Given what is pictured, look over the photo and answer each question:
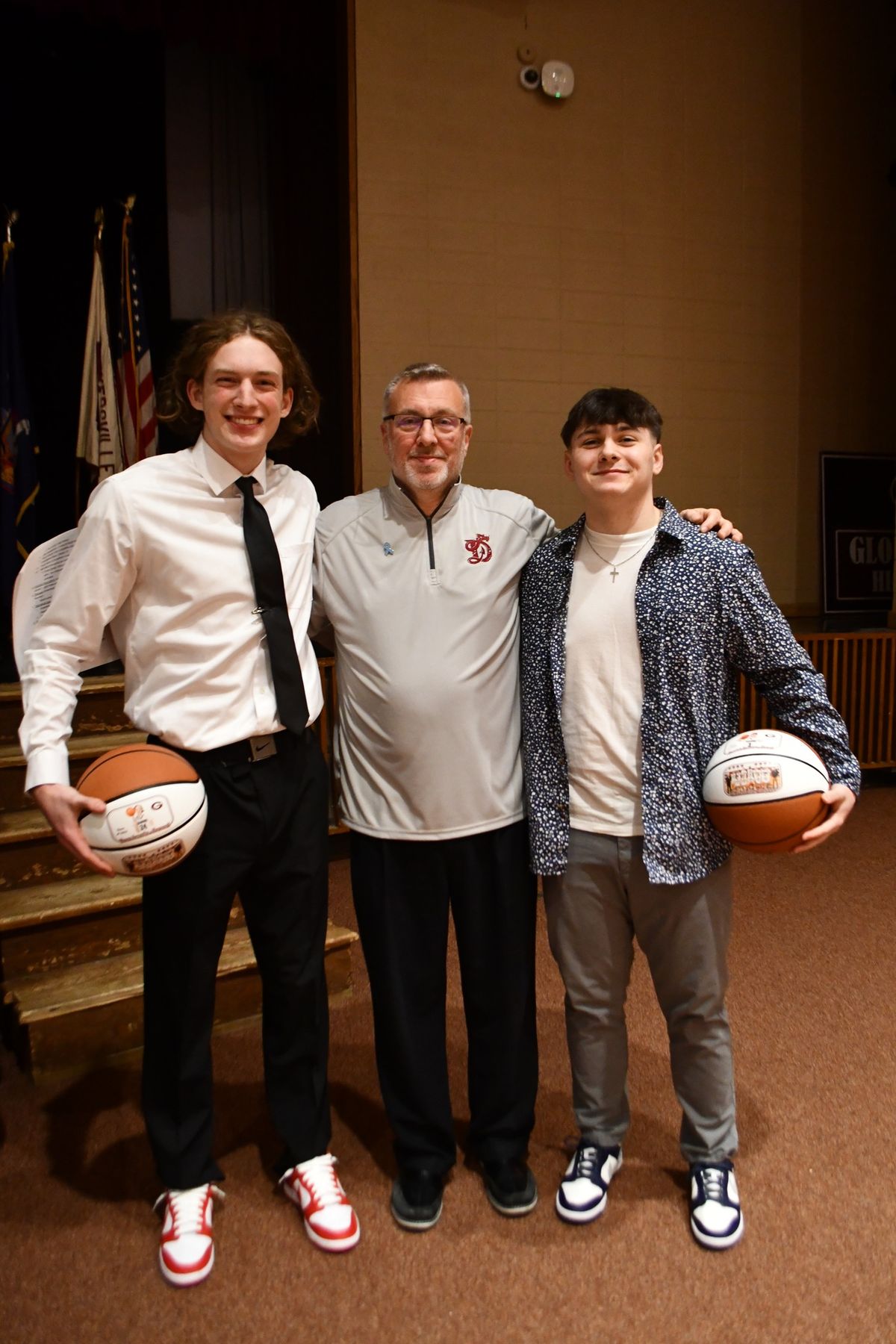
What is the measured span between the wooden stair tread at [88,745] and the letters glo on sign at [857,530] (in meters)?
3.98

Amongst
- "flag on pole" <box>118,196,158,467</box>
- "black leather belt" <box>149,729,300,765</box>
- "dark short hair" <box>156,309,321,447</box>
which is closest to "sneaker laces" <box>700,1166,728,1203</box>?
"black leather belt" <box>149,729,300,765</box>

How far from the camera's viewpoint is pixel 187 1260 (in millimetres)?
1841

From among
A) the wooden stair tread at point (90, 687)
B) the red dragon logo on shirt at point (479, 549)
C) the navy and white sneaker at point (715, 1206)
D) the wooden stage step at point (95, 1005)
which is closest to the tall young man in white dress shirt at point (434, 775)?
the red dragon logo on shirt at point (479, 549)

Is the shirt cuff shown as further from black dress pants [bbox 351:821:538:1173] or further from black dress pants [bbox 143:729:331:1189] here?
black dress pants [bbox 351:821:538:1173]

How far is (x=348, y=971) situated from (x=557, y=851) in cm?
131

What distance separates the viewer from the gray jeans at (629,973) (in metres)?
1.88

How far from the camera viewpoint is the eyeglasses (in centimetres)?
191

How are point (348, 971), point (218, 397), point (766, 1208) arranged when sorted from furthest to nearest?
point (348, 971)
point (766, 1208)
point (218, 397)

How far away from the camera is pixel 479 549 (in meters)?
1.97

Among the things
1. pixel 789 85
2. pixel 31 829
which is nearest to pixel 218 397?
pixel 31 829

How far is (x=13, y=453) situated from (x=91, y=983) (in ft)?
8.98

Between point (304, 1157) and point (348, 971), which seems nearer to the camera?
point (304, 1157)

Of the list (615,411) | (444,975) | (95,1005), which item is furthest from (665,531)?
(95,1005)

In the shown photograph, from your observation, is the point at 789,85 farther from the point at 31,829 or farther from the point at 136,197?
the point at 31,829
